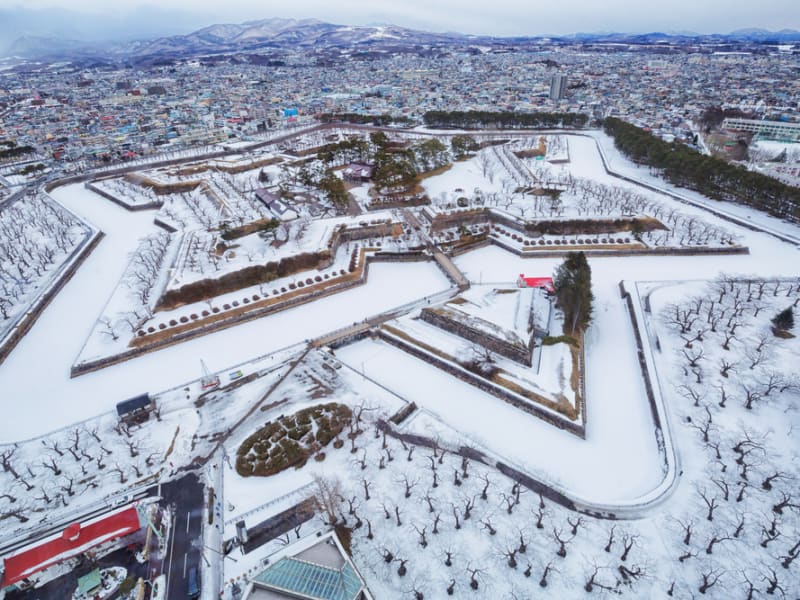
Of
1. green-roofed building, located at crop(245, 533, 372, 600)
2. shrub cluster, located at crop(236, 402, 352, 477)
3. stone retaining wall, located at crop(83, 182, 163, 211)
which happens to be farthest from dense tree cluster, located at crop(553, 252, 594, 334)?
stone retaining wall, located at crop(83, 182, 163, 211)

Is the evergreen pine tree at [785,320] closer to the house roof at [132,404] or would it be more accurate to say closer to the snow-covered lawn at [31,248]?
the house roof at [132,404]

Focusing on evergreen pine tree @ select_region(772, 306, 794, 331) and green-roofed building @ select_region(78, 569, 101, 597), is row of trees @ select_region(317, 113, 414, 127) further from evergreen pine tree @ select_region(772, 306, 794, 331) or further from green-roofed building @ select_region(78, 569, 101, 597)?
green-roofed building @ select_region(78, 569, 101, 597)

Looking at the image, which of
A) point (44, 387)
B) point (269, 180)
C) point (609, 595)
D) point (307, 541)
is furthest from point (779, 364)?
point (269, 180)

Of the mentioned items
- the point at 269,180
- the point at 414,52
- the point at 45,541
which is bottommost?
the point at 45,541


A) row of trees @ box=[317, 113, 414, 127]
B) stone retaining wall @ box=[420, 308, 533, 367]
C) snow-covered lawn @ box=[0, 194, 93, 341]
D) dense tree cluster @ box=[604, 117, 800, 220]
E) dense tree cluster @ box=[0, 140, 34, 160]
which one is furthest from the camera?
row of trees @ box=[317, 113, 414, 127]

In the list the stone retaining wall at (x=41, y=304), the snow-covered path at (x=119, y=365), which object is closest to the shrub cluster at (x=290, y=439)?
the snow-covered path at (x=119, y=365)

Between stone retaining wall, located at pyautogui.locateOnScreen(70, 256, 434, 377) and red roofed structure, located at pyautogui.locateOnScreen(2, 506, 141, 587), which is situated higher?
stone retaining wall, located at pyautogui.locateOnScreen(70, 256, 434, 377)

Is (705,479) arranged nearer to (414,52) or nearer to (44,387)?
(44,387)
